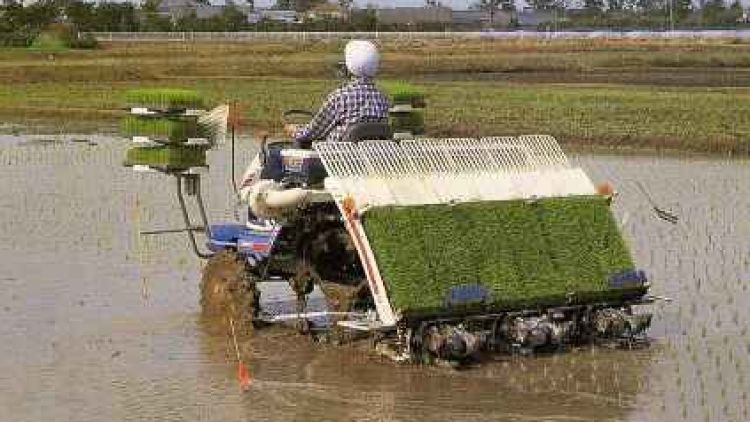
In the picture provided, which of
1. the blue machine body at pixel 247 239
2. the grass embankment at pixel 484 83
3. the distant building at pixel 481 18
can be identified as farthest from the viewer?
the distant building at pixel 481 18

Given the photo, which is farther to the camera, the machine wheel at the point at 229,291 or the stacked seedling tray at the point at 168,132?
the stacked seedling tray at the point at 168,132

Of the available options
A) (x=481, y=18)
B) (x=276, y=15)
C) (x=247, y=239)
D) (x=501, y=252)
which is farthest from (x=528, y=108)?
(x=481, y=18)

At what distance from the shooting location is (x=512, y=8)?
7032 inches

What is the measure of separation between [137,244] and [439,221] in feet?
18.9

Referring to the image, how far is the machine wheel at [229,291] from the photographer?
35.2 feet

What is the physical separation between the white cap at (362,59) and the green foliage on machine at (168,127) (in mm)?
1830

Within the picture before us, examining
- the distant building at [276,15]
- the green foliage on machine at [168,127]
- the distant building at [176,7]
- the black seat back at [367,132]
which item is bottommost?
the green foliage on machine at [168,127]

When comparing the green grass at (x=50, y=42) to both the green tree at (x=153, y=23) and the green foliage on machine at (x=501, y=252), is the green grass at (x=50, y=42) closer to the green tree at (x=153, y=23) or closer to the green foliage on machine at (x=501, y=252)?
the green tree at (x=153, y=23)

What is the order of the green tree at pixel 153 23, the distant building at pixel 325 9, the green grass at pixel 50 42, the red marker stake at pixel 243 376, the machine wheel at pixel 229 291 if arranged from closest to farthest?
the red marker stake at pixel 243 376
the machine wheel at pixel 229 291
the green grass at pixel 50 42
the green tree at pixel 153 23
the distant building at pixel 325 9

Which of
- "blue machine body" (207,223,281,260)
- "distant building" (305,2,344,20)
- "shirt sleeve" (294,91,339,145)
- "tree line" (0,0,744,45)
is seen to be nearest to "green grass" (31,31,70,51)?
"tree line" (0,0,744,45)

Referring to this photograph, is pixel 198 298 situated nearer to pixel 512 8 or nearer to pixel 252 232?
pixel 252 232

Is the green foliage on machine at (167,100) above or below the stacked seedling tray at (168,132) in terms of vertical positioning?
above

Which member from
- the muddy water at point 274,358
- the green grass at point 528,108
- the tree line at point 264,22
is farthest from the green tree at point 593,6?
the muddy water at point 274,358

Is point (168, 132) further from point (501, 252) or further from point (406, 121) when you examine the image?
point (501, 252)
